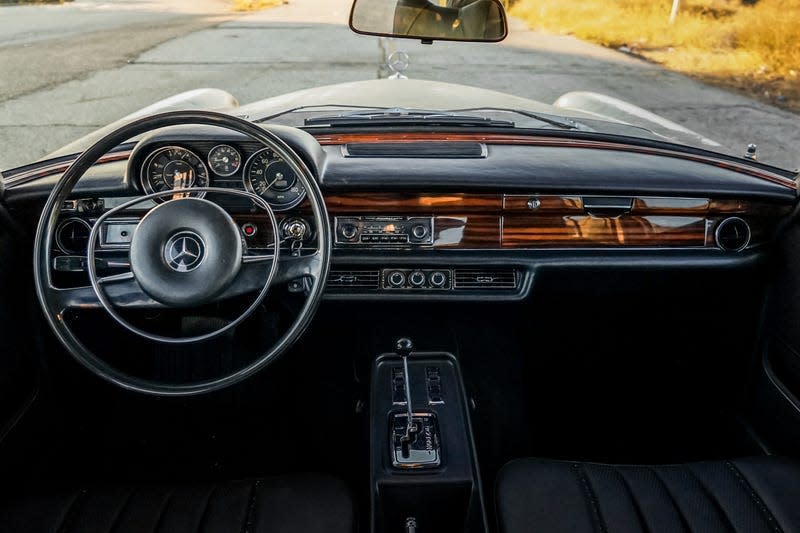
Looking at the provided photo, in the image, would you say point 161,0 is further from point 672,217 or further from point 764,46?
point 672,217

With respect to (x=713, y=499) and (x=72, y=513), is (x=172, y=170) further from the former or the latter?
(x=713, y=499)

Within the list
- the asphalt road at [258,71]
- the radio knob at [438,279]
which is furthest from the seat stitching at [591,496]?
the asphalt road at [258,71]

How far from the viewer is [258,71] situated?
10203 mm

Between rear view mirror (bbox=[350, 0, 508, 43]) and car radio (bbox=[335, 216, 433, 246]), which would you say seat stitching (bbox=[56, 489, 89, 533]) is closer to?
car radio (bbox=[335, 216, 433, 246])

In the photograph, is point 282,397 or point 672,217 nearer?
point 672,217

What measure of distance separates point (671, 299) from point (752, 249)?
0.34 m

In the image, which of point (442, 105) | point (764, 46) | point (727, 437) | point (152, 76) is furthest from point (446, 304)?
point (764, 46)

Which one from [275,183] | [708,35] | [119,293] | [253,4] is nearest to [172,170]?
[275,183]

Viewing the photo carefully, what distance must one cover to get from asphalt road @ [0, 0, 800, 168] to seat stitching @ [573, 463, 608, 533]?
118 inches

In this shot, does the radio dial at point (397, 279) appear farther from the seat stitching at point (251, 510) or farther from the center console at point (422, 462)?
the seat stitching at point (251, 510)

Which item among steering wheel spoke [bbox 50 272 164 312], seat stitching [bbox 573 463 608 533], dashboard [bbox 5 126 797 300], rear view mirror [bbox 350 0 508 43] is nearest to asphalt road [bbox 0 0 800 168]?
rear view mirror [bbox 350 0 508 43]

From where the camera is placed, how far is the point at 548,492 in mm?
1801

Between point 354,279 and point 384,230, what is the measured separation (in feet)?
0.74

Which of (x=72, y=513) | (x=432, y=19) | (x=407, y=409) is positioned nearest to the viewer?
(x=72, y=513)
